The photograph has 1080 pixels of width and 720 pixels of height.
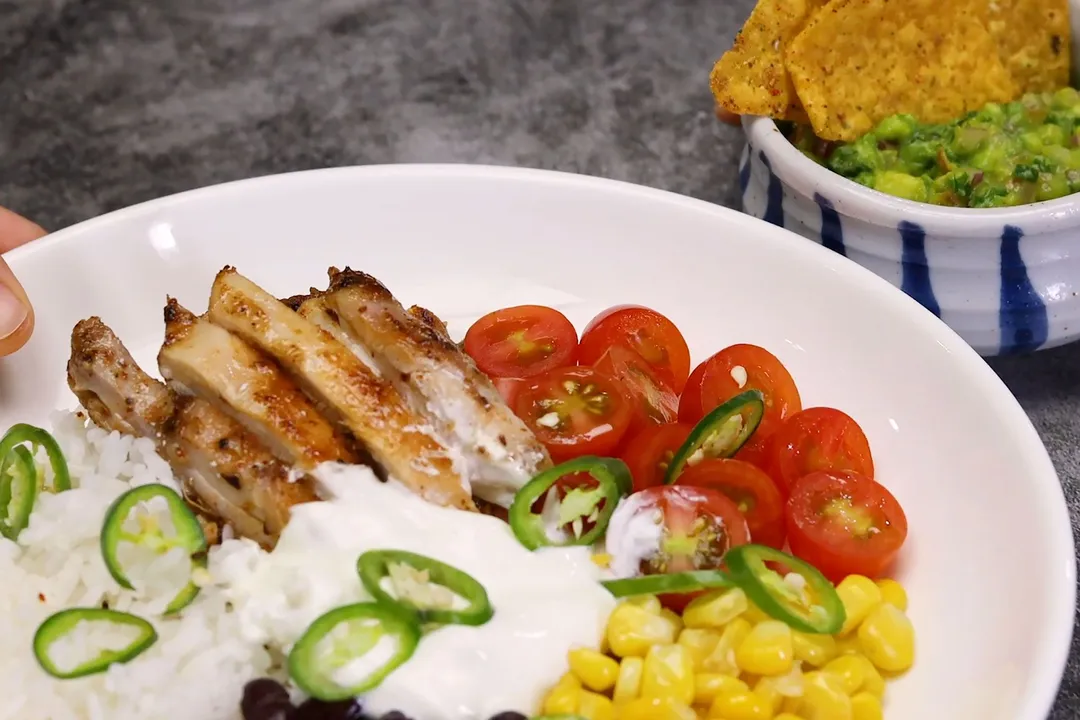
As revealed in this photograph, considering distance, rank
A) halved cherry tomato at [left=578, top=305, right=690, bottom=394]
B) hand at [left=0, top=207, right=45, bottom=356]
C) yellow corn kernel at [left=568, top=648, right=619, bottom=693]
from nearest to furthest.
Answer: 1. yellow corn kernel at [left=568, top=648, right=619, bottom=693]
2. hand at [left=0, top=207, right=45, bottom=356]
3. halved cherry tomato at [left=578, top=305, right=690, bottom=394]

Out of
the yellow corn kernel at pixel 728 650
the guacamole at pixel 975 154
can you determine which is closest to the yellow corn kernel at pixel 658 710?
the yellow corn kernel at pixel 728 650

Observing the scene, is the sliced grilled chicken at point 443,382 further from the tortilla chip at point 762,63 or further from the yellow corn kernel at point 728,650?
the tortilla chip at point 762,63

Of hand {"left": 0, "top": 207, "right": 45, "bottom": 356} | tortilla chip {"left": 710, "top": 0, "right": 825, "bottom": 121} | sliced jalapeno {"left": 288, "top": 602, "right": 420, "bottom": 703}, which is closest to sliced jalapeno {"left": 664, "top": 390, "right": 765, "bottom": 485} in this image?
sliced jalapeno {"left": 288, "top": 602, "right": 420, "bottom": 703}

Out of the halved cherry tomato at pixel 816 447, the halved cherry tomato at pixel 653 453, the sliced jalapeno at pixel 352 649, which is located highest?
the sliced jalapeno at pixel 352 649

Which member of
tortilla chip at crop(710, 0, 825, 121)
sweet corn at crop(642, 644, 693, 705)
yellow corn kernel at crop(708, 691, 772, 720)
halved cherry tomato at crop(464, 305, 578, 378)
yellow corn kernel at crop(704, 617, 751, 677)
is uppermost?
tortilla chip at crop(710, 0, 825, 121)

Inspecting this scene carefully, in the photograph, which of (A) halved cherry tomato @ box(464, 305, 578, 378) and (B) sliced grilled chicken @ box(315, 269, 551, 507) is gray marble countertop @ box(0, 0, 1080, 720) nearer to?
(A) halved cherry tomato @ box(464, 305, 578, 378)

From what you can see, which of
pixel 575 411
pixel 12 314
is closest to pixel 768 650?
pixel 575 411

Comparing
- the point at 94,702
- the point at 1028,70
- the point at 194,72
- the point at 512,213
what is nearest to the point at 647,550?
the point at 94,702

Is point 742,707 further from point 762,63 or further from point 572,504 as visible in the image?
point 762,63
